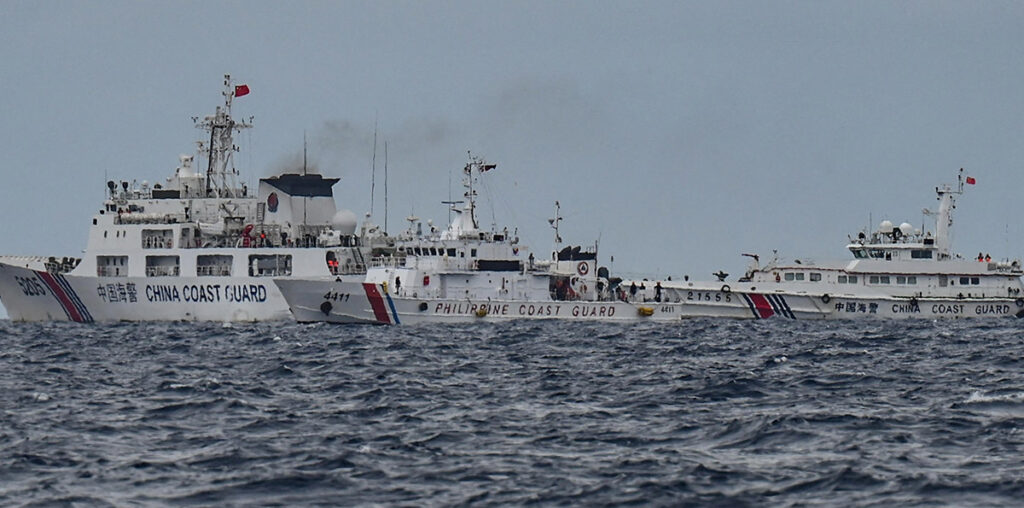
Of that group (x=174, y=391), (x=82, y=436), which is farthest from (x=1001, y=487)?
(x=174, y=391)

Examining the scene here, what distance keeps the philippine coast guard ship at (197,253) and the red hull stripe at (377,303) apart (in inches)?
331

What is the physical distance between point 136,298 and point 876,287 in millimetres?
34791

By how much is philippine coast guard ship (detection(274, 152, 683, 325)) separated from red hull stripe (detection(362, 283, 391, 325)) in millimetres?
40

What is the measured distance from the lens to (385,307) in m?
60.5

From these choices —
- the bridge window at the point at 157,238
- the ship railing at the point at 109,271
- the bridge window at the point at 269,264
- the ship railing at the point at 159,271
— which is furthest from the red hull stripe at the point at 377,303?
the ship railing at the point at 109,271

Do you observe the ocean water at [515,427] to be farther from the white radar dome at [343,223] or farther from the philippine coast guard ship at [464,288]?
the white radar dome at [343,223]

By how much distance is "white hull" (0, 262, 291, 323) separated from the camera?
6838cm

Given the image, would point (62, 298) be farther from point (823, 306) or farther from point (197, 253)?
point (823, 306)

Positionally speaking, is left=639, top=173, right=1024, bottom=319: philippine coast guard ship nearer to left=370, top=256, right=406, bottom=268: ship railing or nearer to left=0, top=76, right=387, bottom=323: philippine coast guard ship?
left=370, top=256, right=406, bottom=268: ship railing

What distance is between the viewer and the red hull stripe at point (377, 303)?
198 feet

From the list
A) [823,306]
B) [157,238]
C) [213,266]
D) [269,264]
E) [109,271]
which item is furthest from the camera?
[109,271]

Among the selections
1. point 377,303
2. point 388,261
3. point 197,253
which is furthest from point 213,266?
point 377,303

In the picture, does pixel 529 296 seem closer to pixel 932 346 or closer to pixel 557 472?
pixel 932 346

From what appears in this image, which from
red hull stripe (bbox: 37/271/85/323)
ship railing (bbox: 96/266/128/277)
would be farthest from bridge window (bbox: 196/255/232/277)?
red hull stripe (bbox: 37/271/85/323)
